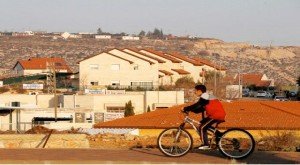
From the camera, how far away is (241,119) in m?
33.6

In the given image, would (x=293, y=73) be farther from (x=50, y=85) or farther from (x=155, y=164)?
(x=155, y=164)

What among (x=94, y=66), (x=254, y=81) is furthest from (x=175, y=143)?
(x=254, y=81)

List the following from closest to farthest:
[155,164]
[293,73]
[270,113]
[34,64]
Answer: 1. [155,164]
2. [270,113]
3. [34,64]
4. [293,73]

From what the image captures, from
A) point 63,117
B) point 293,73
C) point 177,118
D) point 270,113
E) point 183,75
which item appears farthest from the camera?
point 293,73

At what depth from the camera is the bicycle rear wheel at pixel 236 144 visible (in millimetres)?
12406

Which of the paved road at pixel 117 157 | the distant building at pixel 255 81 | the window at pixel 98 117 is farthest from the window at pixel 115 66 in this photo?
the paved road at pixel 117 157

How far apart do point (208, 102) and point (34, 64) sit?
93232 millimetres

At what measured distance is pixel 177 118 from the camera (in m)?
33.5

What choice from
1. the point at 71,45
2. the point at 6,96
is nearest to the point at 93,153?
the point at 6,96

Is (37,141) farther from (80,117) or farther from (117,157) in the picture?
(80,117)

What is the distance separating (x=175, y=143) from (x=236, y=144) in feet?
3.57

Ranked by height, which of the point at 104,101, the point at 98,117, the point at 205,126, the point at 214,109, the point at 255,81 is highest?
the point at 255,81

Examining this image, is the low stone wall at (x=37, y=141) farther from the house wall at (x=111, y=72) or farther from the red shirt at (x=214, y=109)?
the house wall at (x=111, y=72)

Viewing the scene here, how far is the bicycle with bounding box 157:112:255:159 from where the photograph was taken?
40.8 ft
